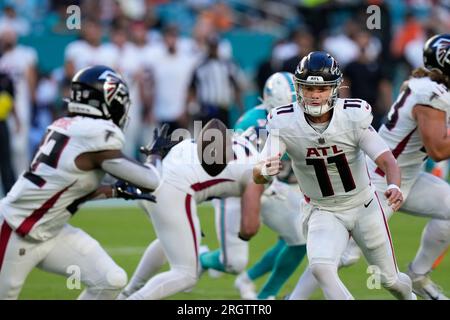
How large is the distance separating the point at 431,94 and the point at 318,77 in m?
1.16

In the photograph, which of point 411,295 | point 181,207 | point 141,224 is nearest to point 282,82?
point 181,207

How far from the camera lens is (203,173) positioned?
20.4ft

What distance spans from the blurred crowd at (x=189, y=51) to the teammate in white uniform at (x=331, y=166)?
6.33 meters

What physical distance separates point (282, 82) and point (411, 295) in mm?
2033

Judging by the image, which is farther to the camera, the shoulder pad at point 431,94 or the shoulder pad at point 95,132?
the shoulder pad at point 431,94

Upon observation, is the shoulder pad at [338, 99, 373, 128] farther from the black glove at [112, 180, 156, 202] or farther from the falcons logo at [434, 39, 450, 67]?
the black glove at [112, 180, 156, 202]

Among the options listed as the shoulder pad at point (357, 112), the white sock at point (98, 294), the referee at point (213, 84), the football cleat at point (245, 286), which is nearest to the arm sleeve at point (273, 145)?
the shoulder pad at point (357, 112)

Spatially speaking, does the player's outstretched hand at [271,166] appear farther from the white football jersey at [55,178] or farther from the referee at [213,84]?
the referee at [213,84]

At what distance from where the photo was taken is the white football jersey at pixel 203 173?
6.18 m

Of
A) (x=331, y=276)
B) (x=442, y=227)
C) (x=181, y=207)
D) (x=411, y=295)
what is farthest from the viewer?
(x=442, y=227)

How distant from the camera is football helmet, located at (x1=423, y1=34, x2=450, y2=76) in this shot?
20.7ft

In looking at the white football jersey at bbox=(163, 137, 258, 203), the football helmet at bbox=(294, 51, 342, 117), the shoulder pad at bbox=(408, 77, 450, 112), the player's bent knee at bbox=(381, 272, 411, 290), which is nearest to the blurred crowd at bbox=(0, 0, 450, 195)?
the white football jersey at bbox=(163, 137, 258, 203)

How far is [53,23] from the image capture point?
1570cm
